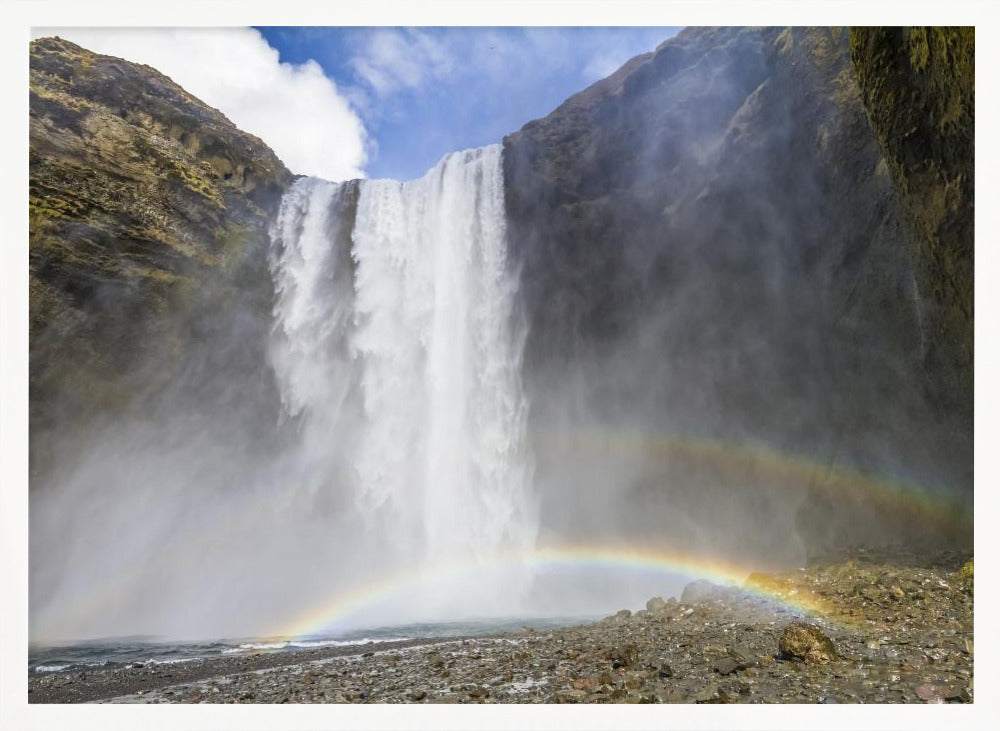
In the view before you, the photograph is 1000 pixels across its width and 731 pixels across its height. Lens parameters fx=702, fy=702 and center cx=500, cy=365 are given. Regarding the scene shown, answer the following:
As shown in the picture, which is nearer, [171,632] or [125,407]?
[171,632]

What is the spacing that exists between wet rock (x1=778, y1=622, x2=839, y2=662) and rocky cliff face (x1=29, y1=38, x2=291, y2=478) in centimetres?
1376

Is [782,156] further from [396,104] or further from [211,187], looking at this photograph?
[211,187]

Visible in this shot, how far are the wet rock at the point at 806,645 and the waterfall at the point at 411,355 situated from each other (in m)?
11.1

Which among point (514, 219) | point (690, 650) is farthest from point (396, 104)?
point (514, 219)

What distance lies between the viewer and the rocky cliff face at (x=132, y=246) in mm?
15211

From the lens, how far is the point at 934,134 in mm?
6391

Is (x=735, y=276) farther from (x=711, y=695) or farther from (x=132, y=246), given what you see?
(x=132, y=246)

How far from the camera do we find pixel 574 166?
18.3 metres

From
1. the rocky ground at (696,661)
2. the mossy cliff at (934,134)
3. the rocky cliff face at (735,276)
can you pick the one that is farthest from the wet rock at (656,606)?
the mossy cliff at (934,134)

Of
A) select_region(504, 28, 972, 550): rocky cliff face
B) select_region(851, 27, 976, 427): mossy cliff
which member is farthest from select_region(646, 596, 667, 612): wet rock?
select_region(851, 27, 976, 427): mossy cliff

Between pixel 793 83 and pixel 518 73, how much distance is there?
717 cm

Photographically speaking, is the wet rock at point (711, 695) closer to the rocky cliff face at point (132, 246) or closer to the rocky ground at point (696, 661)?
the rocky ground at point (696, 661)

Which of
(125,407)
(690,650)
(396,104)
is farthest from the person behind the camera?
(125,407)
